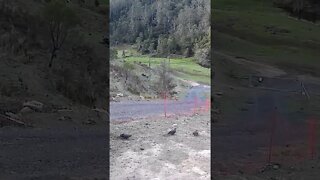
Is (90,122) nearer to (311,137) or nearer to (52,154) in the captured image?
(52,154)

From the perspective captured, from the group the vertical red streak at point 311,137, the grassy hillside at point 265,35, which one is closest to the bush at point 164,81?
the vertical red streak at point 311,137

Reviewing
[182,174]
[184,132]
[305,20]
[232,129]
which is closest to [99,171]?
[182,174]

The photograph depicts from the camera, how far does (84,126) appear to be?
965cm

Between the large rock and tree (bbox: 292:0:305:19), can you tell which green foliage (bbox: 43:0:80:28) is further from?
tree (bbox: 292:0:305:19)

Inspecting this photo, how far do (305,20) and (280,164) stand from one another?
1992 cm

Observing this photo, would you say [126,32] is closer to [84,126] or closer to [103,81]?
[84,126]

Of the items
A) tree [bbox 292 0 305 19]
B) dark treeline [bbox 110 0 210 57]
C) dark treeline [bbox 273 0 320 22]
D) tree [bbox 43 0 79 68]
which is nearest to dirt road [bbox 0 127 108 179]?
dark treeline [bbox 110 0 210 57]

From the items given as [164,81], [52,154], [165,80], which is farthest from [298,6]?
[52,154]

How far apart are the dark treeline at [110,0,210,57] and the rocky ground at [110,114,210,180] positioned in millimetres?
1174

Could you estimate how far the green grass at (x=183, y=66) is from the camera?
854cm

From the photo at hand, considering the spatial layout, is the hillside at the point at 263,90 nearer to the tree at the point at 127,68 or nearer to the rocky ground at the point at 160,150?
the rocky ground at the point at 160,150

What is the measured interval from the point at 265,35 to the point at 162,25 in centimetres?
1585

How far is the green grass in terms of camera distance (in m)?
8.54

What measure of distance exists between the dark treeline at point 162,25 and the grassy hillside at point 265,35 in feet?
35.5
